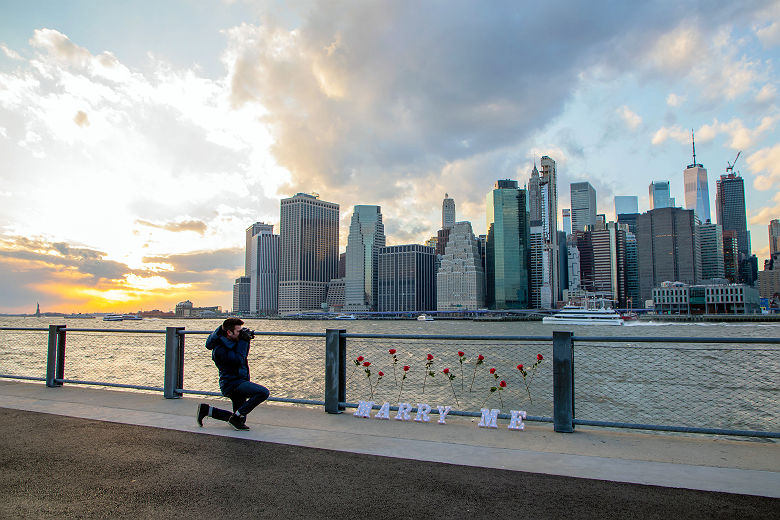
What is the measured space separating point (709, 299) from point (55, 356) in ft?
654

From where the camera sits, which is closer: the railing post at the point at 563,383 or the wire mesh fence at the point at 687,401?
the railing post at the point at 563,383

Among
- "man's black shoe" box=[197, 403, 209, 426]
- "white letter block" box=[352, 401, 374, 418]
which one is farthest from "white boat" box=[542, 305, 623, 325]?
"man's black shoe" box=[197, 403, 209, 426]

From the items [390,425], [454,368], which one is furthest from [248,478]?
[454,368]

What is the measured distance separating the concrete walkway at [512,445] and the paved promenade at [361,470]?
1.0 inches

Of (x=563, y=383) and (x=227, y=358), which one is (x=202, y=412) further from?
(x=563, y=383)

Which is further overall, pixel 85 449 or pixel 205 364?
pixel 205 364

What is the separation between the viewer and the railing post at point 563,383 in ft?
22.2

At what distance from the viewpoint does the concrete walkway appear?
4.89m

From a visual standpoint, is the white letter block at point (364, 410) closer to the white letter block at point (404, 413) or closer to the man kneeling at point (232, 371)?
the white letter block at point (404, 413)

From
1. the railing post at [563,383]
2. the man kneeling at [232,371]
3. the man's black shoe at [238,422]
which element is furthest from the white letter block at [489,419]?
the man's black shoe at [238,422]

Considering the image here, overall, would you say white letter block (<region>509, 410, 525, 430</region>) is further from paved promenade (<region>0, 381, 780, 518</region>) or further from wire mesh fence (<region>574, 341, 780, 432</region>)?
wire mesh fence (<region>574, 341, 780, 432</region>)

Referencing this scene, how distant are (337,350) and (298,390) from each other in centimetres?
1232

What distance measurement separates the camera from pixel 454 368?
25.7 meters

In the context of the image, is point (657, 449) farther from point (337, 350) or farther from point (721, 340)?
point (337, 350)
